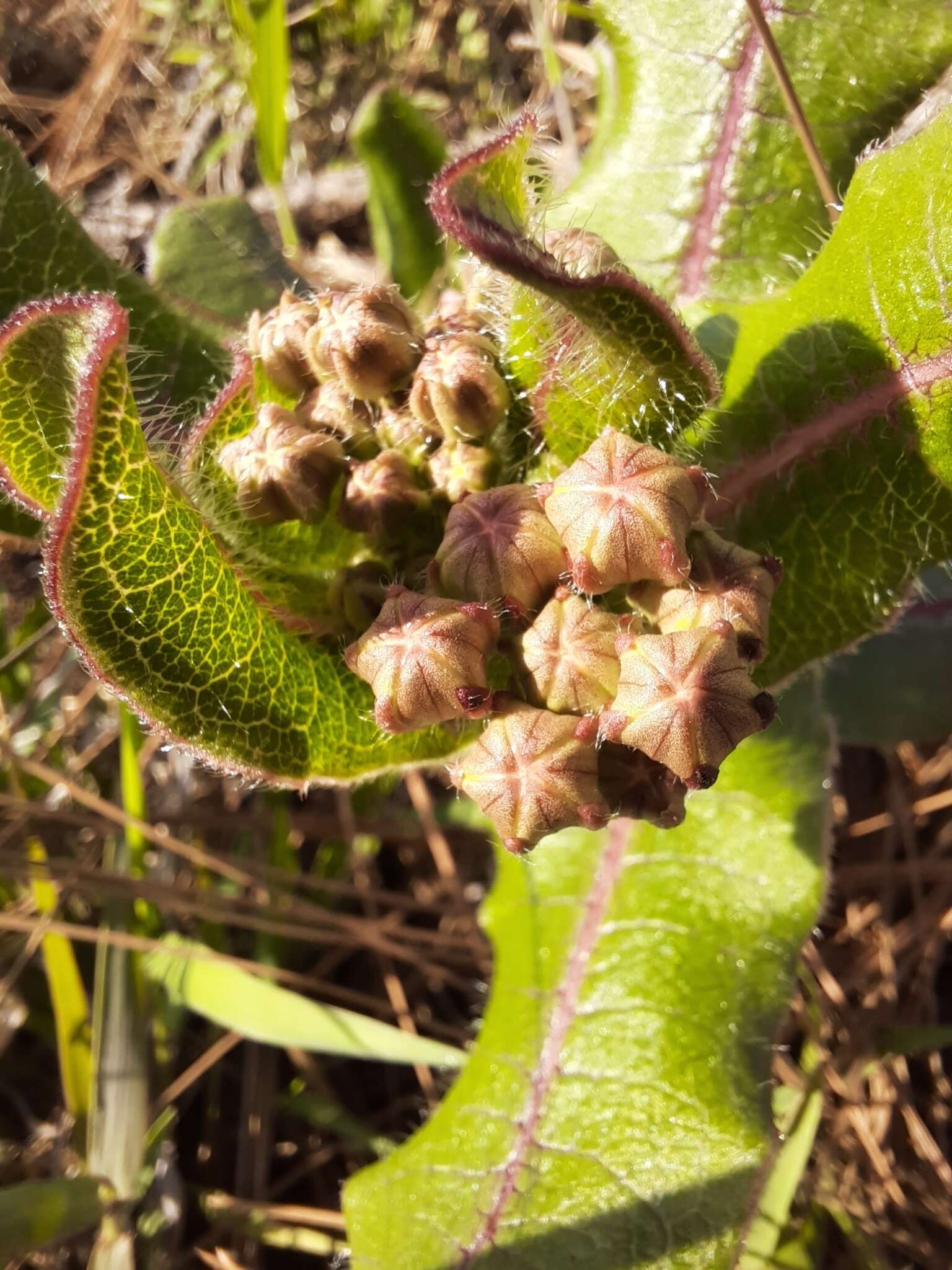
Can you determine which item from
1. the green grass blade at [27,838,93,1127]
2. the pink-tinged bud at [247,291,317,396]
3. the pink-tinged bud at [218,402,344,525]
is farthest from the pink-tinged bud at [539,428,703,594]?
the green grass blade at [27,838,93,1127]

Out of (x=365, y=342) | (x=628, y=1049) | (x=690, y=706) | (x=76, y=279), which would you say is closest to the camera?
(x=690, y=706)

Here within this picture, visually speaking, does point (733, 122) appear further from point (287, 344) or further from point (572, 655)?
point (572, 655)

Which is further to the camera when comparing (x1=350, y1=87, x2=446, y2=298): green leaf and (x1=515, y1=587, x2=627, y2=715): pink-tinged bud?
(x1=350, y1=87, x2=446, y2=298): green leaf

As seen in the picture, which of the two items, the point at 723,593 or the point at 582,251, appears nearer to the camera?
the point at 723,593

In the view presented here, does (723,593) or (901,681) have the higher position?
(723,593)

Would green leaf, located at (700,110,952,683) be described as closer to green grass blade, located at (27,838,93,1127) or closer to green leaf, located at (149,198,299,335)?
green leaf, located at (149,198,299,335)

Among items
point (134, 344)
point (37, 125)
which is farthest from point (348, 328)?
point (37, 125)

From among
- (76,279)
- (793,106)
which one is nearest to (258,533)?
(76,279)
